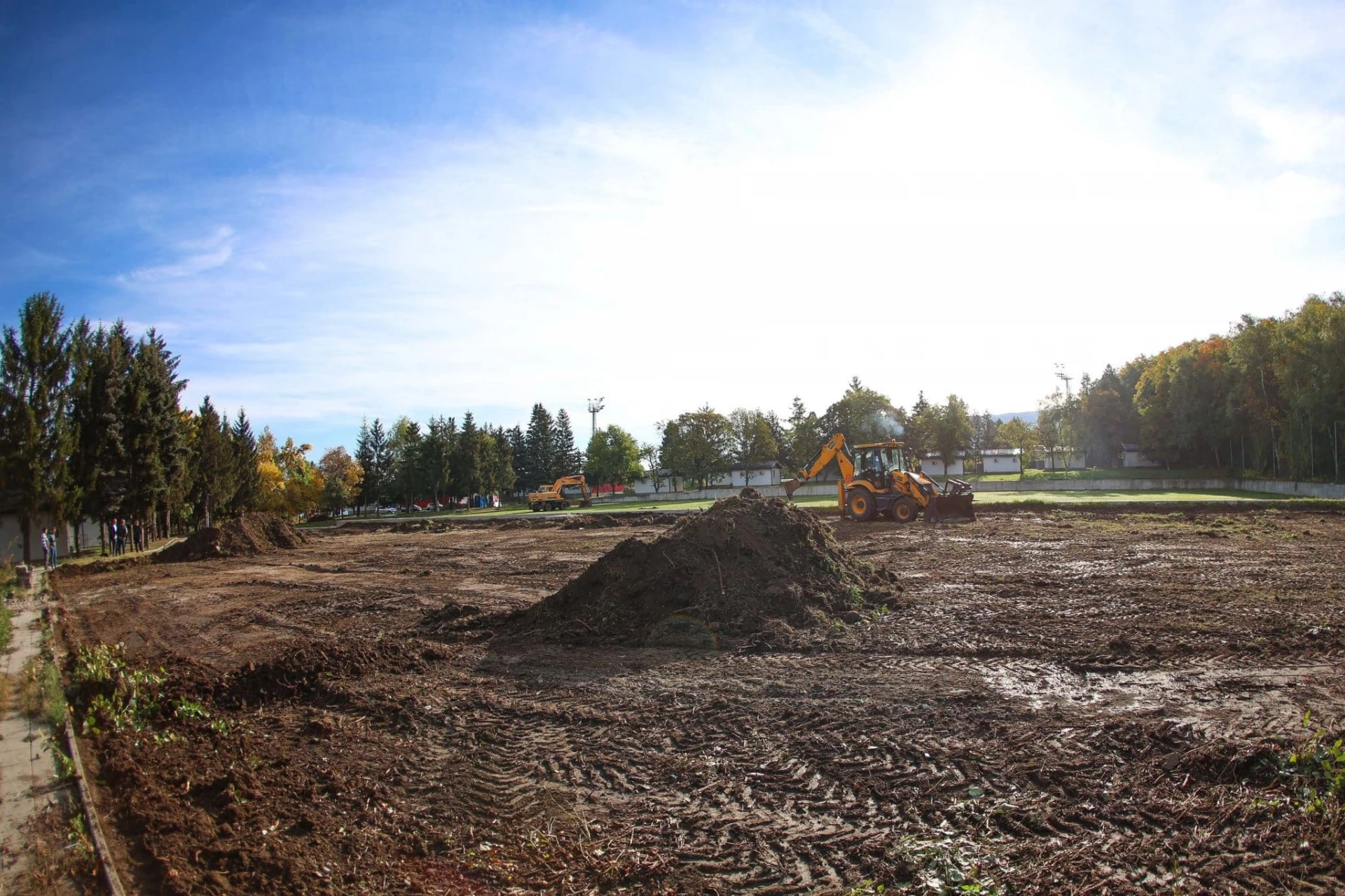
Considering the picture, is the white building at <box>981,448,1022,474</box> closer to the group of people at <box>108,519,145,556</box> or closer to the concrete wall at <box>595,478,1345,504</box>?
the concrete wall at <box>595,478,1345,504</box>

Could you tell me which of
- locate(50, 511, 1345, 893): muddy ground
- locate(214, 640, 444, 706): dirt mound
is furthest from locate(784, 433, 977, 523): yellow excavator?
locate(214, 640, 444, 706): dirt mound

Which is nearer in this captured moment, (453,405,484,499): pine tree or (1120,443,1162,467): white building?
(453,405,484,499): pine tree

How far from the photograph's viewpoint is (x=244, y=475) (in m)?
46.5

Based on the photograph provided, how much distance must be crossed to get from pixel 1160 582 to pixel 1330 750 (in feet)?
29.6

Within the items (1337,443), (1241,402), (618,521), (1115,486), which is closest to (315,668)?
(618,521)

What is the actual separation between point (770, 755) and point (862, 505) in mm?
23012

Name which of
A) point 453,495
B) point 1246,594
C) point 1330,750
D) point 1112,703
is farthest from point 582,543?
point 453,495

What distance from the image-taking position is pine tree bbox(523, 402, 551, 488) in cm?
9206

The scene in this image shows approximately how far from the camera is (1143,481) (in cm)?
5422

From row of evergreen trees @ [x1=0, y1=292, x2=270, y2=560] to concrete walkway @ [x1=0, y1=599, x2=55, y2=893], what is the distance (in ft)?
70.7

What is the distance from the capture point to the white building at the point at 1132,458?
292 ft

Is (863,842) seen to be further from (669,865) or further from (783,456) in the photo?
(783,456)

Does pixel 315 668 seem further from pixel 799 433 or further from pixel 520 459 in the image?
pixel 520 459

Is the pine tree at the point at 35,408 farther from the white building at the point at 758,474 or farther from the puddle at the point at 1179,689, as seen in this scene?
the white building at the point at 758,474
